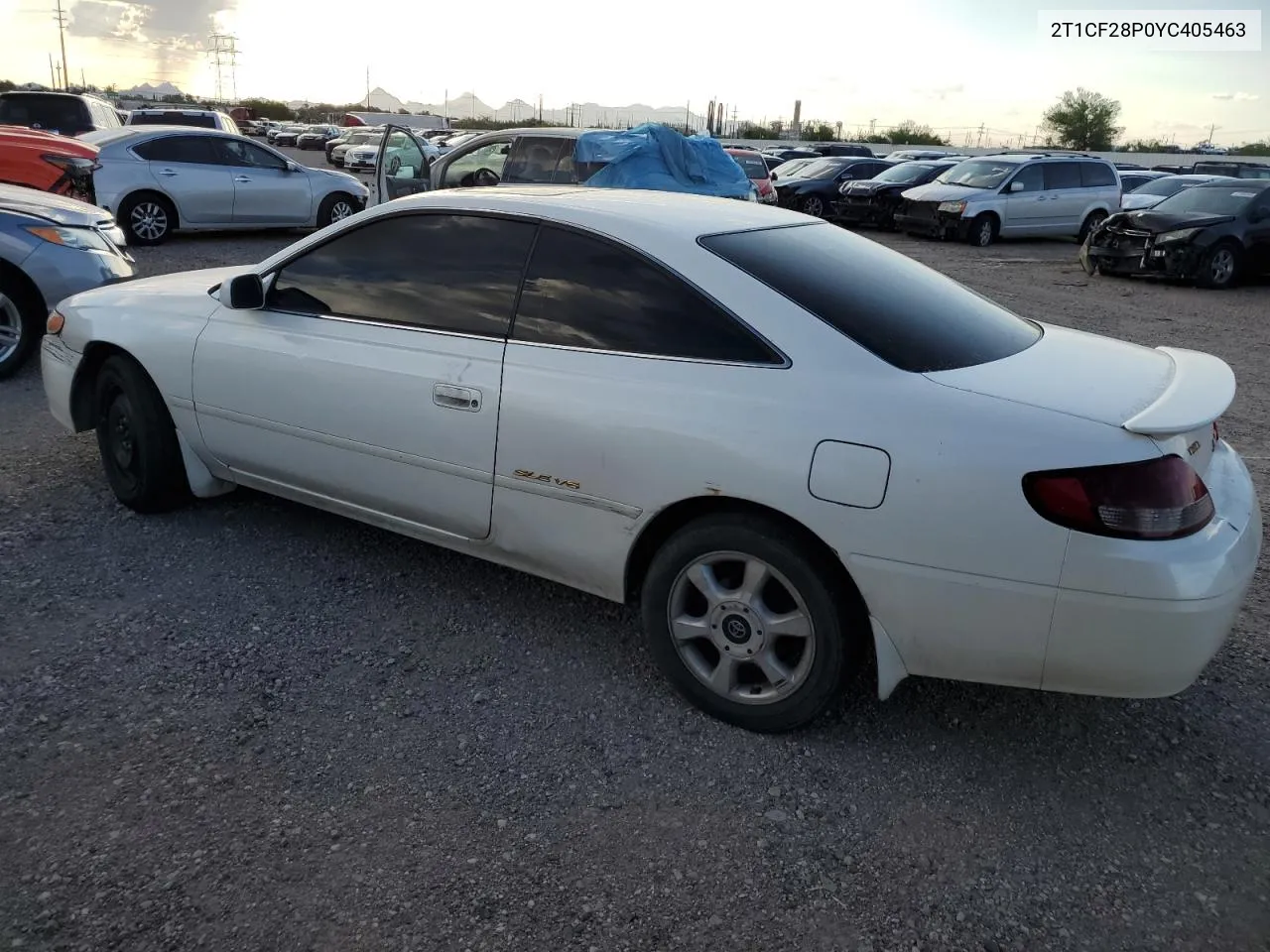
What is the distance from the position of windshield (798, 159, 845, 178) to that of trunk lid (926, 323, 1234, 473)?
787 inches

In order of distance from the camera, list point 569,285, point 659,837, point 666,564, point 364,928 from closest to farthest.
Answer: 1. point 364,928
2. point 659,837
3. point 666,564
4. point 569,285

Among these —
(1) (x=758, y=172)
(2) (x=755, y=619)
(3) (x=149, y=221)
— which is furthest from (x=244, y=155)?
(2) (x=755, y=619)

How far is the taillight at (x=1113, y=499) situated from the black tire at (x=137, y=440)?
141 inches

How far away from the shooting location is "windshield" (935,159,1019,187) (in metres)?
18.6

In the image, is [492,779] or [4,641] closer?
[492,779]

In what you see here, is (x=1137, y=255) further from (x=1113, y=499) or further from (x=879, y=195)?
(x=1113, y=499)

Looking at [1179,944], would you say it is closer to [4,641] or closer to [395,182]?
[4,641]

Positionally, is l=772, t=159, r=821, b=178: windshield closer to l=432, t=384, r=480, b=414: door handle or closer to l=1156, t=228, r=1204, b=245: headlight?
l=1156, t=228, r=1204, b=245: headlight

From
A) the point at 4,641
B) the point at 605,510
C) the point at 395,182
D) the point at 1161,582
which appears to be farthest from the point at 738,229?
the point at 395,182

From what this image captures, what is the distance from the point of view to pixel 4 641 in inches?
136

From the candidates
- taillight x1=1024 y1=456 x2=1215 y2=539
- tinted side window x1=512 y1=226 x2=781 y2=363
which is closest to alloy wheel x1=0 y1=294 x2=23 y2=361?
tinted side window x1=512 y1=226 x2=781 y2=363

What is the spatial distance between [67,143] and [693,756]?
502 inches

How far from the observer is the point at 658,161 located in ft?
35.8

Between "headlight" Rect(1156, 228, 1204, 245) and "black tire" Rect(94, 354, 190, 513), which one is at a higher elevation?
"headlight" Rect(1156, 228, 1204, 245)
